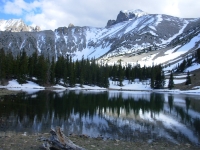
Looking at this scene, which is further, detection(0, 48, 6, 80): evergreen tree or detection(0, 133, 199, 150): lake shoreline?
detection(0, 48, 6, 80): evergreen tree

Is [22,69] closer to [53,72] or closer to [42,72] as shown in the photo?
[42,72]

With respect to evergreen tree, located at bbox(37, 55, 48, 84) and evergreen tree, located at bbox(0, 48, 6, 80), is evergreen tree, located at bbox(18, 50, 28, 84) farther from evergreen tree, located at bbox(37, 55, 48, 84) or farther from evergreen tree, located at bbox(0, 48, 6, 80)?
evergreen tree, located at bbox(0, 48, 6, 80)

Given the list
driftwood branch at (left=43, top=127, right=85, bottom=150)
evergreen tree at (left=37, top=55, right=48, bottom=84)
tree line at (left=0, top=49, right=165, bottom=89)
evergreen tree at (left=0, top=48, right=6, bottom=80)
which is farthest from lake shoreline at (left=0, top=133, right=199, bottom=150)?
evergreen tree at (left=37, top=55, right=48, bottom=84)

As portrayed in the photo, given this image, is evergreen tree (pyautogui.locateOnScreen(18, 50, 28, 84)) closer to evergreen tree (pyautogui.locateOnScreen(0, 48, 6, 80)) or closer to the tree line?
the tree line

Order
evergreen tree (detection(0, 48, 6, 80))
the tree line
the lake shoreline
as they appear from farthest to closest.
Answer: the tree line → evergreen tree (detection(0, 48, 6, 80)) → the lake shoreline

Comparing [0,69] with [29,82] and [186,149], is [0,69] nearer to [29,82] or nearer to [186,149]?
[29,82]

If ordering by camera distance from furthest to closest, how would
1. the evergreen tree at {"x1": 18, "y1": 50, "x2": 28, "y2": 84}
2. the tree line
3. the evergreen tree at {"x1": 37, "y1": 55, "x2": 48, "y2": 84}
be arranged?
the evergreen tree at {"x1": 37, "y1": 55, "x2": 48, "y2": 84} → the evergreen tree at {"x1": 18, "y1": 50, "x2": 28, "y2": 84} → the tree line

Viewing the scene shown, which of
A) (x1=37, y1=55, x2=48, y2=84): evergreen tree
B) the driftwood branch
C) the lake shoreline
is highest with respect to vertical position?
(x1=37, y1=55, x2=48, y2=84): evergreen tree

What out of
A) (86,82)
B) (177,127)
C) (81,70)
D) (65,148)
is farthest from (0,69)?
(65,148)

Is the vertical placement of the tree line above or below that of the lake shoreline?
above

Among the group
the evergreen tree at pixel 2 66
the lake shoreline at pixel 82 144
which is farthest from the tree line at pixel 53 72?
the lake shoreline at pixel 82 144

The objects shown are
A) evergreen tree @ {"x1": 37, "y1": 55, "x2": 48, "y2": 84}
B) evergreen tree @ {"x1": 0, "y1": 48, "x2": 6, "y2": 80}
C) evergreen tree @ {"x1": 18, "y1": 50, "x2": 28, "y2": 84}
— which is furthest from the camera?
evergreen tree @ {"x1": 37, "y1": 55, "x2": 48, "y2": 84}

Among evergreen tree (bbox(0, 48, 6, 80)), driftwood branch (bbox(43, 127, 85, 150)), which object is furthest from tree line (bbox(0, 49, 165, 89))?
driftwood branch (bbox(43, 127, 85, 150))

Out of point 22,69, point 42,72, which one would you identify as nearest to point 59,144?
point 22,69
